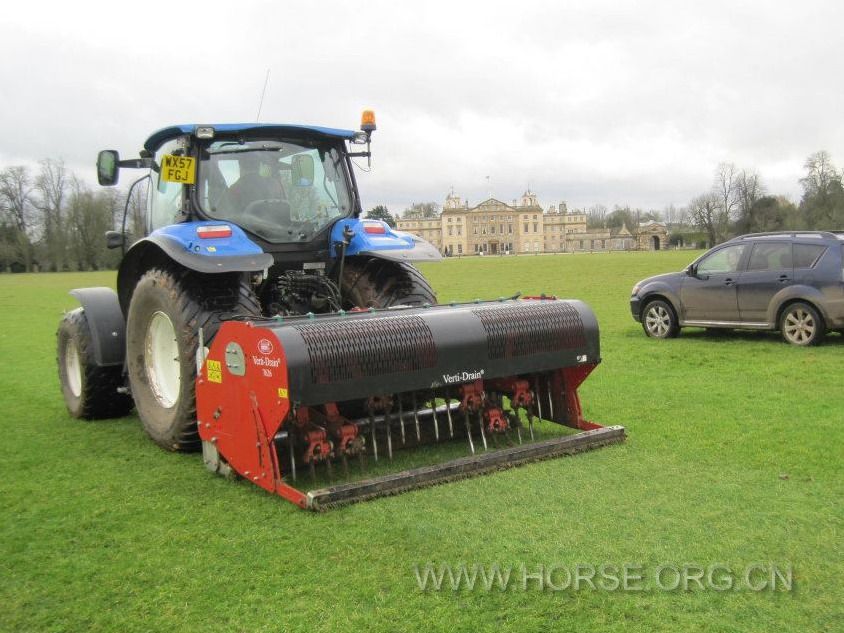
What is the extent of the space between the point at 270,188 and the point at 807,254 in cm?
852

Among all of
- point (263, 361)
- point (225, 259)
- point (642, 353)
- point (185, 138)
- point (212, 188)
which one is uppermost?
point (185, 138)

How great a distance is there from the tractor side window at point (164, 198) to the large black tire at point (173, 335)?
2.11 ft

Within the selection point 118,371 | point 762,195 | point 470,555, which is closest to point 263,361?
point 470,555

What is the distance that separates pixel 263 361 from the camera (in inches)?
186

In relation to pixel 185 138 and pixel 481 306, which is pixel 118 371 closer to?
pixel 185 138

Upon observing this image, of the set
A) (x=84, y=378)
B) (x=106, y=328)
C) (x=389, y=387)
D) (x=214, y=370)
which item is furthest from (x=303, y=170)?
(x=84, y=378)

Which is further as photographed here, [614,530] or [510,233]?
[510,233]

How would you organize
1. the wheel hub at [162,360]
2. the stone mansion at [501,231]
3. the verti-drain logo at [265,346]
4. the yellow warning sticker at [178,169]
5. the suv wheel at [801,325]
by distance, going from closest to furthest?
1. the verti-drain logo at [265,346]
2. the yellow warning sticker at [178,169]
3. the wheel hub at [162,360]
4. the suv wheel at [801,325]
5. the stone mansion at [501,231]

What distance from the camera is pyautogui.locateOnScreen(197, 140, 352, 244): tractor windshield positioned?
6.34 meters

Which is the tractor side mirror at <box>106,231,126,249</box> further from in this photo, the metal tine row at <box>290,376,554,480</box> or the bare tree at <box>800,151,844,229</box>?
the bare tree at <box>800,151,844,229</box>

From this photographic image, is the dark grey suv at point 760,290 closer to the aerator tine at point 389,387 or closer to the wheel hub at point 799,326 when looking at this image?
the wheel hub at point 799,326

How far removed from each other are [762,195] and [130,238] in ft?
308

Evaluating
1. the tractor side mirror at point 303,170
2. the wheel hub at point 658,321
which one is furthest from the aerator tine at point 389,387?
the wheel hub at point 658,321

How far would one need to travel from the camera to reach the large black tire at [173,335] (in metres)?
5.59
